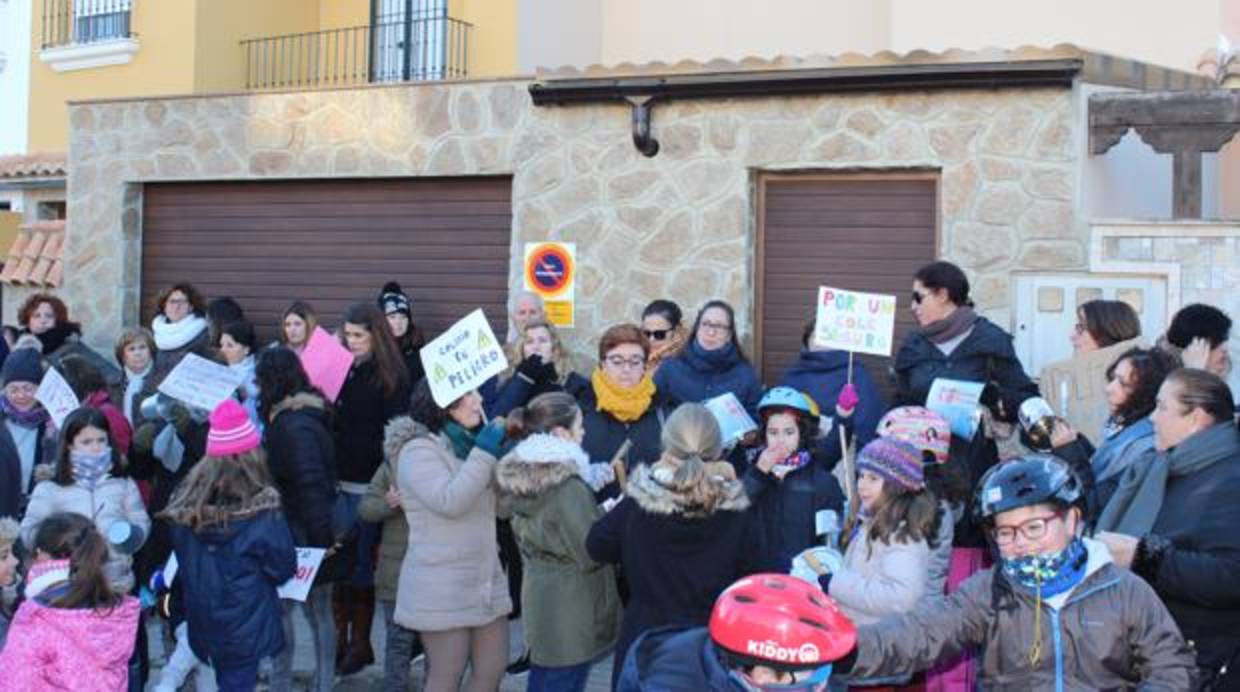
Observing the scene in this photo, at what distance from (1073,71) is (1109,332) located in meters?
2.13

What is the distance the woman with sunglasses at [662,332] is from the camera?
25.1 ft

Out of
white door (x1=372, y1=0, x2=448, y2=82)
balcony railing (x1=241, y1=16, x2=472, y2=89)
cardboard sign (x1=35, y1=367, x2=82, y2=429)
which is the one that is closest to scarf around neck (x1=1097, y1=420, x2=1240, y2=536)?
cardboard sign (x1=35, y1=367, x2=82, y2=429)

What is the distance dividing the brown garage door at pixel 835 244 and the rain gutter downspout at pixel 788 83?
0.60 m

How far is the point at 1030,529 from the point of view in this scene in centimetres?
356

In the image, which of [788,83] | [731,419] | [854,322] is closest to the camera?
[731,419]

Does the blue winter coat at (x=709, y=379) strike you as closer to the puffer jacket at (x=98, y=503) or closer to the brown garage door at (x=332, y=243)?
the puffer jacket at (x=98, y=503)

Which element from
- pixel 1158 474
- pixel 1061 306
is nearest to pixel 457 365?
pixel 1158 474

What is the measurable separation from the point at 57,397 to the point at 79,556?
7.95 feet

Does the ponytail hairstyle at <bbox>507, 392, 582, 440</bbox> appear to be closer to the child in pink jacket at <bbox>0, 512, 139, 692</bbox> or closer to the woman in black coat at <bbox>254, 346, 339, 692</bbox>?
the woman in black coat at <bbox>254, 346, 339, 692</bbox>

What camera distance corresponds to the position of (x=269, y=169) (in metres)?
10.9

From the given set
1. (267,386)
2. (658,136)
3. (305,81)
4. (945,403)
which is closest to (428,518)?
(267,386)

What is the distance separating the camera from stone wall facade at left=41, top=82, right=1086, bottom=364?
8398 mm

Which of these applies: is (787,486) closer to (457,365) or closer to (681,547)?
(681,547)

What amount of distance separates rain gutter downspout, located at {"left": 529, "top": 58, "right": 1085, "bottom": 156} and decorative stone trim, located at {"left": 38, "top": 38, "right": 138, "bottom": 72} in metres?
6.41
